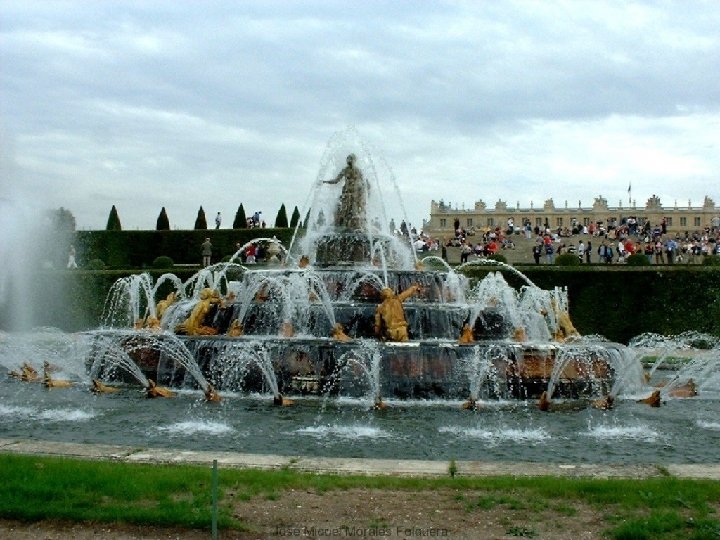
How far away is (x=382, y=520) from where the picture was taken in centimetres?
653

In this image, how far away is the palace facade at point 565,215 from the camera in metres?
104

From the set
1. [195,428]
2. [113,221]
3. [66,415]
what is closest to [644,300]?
[195,428]

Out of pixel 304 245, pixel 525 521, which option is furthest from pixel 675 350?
pixel 525 521

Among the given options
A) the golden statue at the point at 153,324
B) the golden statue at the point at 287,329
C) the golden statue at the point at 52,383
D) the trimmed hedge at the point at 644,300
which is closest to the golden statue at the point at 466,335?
the golden statue at the point at 287,329

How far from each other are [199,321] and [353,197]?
8810 mm

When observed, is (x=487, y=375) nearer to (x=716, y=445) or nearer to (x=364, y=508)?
(x=716, y=445)

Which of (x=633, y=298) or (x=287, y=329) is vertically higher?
(x=633, y=298)

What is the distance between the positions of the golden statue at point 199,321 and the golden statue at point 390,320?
3909mm

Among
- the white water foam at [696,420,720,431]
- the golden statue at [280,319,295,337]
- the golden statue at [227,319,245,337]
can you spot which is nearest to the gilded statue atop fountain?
the golden statue at [280,319,295,337]

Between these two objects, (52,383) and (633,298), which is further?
(633,298)

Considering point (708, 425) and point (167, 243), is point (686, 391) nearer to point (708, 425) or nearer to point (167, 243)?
point (708, 425)

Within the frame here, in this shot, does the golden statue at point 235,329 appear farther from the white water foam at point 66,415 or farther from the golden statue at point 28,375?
the white water foam at point 66,415

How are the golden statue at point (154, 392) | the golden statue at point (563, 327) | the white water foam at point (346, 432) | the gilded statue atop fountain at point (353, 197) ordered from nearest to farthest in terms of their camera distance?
the white water foam at point (346, 432) < the golden statue at point (154, 392) < the golden statue at point (563, 327) < the gilded statue atop fountain at point (353, 197)

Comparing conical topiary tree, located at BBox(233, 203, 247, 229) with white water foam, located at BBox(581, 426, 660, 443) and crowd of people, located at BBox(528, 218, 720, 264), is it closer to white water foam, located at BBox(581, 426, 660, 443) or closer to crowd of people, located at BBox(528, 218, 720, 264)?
crowd of people, located at BBox(528, 218, 720, 264)
